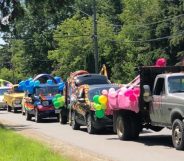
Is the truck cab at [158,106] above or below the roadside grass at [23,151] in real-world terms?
above

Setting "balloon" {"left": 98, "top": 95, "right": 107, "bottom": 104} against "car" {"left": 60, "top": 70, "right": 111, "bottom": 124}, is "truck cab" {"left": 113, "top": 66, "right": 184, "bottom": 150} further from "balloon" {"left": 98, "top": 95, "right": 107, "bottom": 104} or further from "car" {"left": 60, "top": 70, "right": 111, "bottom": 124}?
"car" {"left": 60, "top": 70, "right": 111, "bottom": 124}

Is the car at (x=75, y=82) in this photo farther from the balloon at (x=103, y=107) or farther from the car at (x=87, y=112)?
the balloon at (x=103, y=107)

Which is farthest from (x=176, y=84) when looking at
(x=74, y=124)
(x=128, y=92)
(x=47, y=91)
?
(x=47, y=91)

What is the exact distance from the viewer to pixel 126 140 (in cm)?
1848

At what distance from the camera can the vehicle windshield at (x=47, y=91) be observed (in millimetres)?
29969

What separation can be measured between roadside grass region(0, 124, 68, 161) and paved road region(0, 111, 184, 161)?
5.05 ft

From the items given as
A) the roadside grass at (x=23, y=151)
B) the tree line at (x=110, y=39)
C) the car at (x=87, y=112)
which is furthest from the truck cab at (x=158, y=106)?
the tree line at (x=110, y=39)

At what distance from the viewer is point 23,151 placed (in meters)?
14.4

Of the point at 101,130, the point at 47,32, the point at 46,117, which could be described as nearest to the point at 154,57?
the point at 47,32

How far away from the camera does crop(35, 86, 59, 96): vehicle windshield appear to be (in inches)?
1180

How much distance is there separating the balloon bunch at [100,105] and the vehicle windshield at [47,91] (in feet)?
32.2

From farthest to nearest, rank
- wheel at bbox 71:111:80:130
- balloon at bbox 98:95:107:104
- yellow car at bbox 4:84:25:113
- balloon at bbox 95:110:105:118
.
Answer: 1. yellow car at bbox 4:84:25:113
2. wheel at bbox 71:111:80:130
3. balloon at bbox 95:110:105:118
4. balloon at bbox 98:95:107:104

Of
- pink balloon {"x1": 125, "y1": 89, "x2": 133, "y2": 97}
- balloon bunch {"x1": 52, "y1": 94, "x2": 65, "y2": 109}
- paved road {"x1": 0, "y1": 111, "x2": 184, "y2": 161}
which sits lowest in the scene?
paved road {"x1": 0, "y1": 111, "x2": 184, "y2": 161}

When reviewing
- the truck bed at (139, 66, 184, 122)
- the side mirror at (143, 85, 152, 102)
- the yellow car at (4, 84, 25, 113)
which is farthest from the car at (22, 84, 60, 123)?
the side mirror at (143, 85, 152, 102)
